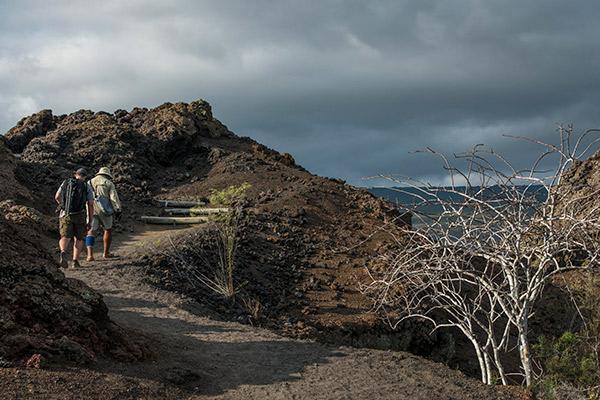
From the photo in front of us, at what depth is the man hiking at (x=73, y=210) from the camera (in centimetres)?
1298

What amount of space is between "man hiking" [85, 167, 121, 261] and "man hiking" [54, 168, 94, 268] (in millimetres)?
618

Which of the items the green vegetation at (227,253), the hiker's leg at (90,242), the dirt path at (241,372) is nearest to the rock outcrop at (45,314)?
the dirt path at (241,372)

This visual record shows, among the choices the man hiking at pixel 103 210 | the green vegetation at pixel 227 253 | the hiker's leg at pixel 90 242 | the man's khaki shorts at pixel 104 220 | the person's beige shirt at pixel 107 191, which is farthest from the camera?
the person's beige shirt at pixel 107 191

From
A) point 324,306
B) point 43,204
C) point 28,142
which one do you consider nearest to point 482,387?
point 324,306

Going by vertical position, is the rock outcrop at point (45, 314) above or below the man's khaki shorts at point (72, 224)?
below

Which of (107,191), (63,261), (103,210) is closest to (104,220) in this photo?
(103,210)

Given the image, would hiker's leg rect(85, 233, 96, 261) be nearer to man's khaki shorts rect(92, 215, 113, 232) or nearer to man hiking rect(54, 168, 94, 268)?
man's khaki shorts rect(92, 215, 113, 232)

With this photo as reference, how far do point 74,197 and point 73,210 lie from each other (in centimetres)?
24

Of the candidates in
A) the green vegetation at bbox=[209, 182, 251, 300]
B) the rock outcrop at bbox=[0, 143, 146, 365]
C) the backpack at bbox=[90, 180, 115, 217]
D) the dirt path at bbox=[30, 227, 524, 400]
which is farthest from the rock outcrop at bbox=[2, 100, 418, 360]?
the rock outcrop at bbox=[0, 143, 146, 365]

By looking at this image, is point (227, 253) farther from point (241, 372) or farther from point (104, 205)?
point (241, 372)

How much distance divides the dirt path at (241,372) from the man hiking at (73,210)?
11.2 feet

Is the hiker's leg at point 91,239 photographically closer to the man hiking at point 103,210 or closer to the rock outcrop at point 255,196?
the man hiking at point 103,210

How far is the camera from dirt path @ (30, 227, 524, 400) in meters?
6.48

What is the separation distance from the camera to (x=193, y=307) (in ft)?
36.6
